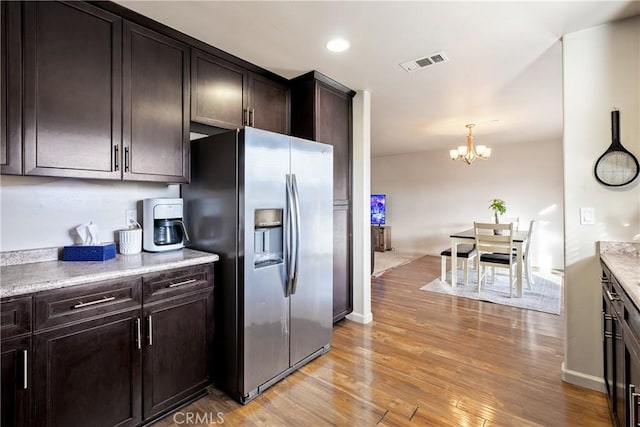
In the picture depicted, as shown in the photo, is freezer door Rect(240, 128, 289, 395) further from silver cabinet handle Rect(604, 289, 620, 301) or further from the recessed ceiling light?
silver cabinet handle Rect(604, 289, 620, 301)

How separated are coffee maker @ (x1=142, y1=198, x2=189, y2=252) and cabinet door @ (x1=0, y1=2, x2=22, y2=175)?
74 cm

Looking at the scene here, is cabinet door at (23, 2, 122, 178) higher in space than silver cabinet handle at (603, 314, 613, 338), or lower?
higher

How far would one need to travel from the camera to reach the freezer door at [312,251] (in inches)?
90.0

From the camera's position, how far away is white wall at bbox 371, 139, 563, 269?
584 centimetres

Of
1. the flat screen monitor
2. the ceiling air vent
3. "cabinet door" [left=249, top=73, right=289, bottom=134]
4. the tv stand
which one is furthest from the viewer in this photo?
the flat screen monitor

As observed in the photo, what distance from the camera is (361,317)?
3.23 metres

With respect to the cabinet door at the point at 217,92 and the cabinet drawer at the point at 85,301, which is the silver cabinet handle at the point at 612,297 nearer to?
the cabinet drawer at the point at 85,301

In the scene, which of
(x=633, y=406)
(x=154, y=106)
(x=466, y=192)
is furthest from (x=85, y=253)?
(x=466, y=192)

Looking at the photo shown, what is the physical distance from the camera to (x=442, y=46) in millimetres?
2281

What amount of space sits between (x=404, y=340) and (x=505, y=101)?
299cm

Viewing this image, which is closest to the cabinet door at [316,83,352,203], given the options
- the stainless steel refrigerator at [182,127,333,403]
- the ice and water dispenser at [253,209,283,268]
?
the stainless steel refrigerator at [182,127,333,403]

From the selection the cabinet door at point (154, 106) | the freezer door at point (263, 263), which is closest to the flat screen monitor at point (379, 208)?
the freezer door at point (263, 263)

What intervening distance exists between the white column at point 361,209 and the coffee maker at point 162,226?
174 centimetres

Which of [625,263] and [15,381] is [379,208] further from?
[15,381]
